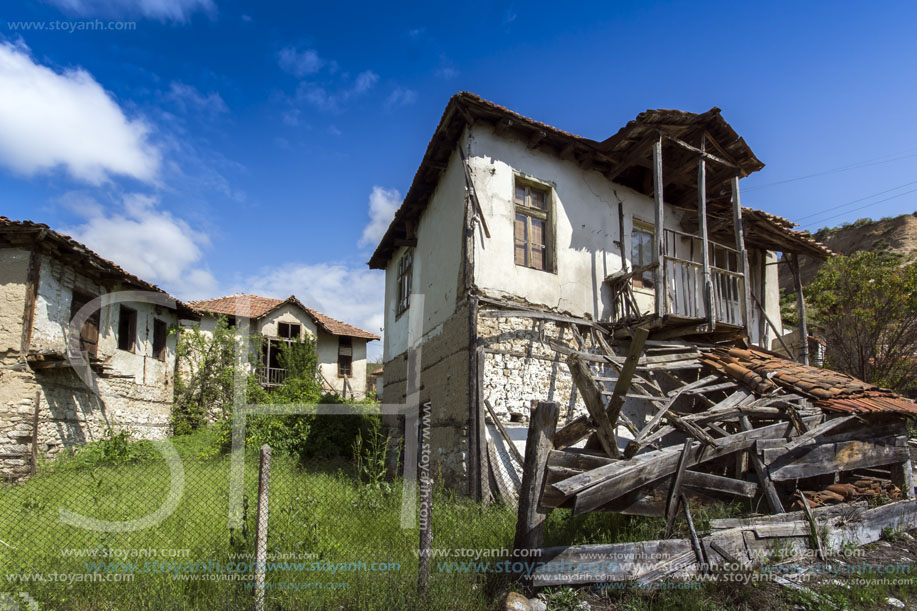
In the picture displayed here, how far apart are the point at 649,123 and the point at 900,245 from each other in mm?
36342

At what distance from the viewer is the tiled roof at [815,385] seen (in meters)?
6.93

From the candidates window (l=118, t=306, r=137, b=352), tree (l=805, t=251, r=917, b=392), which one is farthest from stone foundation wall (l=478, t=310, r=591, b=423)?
window (l=118, t=306, r=137, b=352)

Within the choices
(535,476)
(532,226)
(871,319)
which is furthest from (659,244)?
(871,319)

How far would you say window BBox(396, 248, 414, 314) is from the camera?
1167 centimetres

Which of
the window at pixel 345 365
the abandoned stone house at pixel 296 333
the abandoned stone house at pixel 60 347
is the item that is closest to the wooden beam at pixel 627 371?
the abandoned stone house at pixel 60 347

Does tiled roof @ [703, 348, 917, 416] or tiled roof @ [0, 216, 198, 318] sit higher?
tiled roof @ [0, 216, 198, 318]

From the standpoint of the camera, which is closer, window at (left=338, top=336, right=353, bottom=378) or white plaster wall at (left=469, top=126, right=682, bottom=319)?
white plaster wall at (left=469, top=126, right=682, bottom=319)

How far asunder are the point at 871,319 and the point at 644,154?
8.71 metres

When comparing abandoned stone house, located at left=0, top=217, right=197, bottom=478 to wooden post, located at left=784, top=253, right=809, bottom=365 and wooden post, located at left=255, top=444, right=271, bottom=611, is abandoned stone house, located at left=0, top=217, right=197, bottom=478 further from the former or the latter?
wooden post, located at left=784, top=253, right=809, bottom=365

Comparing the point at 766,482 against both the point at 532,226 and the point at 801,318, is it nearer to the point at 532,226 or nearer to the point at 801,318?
the point at 532,226

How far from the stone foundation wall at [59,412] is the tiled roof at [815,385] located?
46.1ft

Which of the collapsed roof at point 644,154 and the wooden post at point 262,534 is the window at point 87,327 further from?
the wooden post at point 262,534

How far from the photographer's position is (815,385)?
7277 mm

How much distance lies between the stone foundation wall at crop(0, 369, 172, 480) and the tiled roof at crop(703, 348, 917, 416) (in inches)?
553
